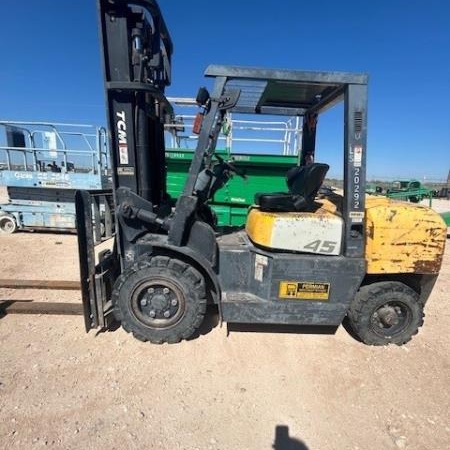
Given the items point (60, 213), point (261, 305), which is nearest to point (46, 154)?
point (60, 213)

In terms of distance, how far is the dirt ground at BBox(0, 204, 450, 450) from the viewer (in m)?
2.34

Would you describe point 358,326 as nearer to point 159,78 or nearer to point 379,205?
point 379,205

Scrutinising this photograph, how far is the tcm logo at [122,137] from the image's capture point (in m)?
3.41

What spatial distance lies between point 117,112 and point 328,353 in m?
3.58

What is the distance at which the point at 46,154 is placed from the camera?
8938 mm

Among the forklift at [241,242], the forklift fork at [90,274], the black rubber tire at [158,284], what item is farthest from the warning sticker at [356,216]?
the forklift fork at [90,274]

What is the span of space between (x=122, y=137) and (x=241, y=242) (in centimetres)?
185

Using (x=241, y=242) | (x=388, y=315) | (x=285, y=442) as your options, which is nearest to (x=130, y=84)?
(x=241, y=242)

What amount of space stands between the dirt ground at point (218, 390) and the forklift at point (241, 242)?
31cm

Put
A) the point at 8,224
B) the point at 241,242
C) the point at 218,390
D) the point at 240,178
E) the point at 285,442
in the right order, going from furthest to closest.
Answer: the point at 8,224
the point at 240,178
the point at 241,242
the point at 218,390
the point at 285,442

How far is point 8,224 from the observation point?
8.69 meters

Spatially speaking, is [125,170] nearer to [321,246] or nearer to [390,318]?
[321,246]

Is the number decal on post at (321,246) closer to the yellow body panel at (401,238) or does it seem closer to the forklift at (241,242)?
the forklift at (241,242)

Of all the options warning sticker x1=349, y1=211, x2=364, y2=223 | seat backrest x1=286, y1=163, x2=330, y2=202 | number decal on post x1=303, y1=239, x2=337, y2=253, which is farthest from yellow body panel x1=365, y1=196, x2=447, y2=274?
seat backrest x1=286, y1=163, x2=330, y2=202
